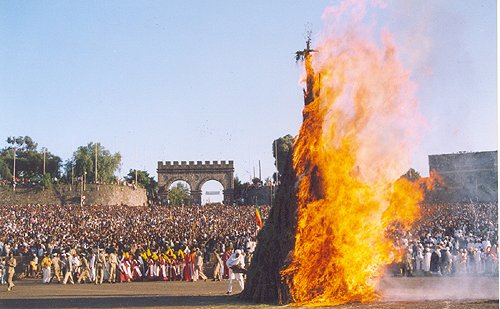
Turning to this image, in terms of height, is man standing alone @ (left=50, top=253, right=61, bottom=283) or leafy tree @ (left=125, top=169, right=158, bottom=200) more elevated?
leafy tree @ (left=125, top=169, right=158, bottom=200)

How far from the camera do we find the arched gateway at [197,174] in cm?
9431

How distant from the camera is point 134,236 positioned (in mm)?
40062

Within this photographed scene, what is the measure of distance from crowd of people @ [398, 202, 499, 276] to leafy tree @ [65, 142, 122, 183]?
7589 centimetres

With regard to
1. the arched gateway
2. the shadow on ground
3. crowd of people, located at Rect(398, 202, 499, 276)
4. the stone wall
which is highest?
the arched gateway

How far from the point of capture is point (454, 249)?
96.1 feet

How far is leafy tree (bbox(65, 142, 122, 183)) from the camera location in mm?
104250

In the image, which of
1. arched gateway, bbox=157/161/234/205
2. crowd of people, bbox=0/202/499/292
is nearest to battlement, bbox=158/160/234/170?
arched gateway, bbox=157/161/234/205

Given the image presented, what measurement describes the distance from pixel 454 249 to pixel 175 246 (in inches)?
606

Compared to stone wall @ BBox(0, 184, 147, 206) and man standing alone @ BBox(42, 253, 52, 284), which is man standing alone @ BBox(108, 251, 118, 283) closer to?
man standing alone @ BBox(42, 253, 52, 284)

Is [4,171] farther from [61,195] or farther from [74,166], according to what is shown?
[61,195]

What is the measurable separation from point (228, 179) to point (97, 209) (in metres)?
35.9

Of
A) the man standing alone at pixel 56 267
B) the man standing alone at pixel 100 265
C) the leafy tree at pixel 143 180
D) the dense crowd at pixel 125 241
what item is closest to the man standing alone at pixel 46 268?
the dense crowd at pixel 125 241

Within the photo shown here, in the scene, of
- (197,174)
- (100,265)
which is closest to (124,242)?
(100,265)

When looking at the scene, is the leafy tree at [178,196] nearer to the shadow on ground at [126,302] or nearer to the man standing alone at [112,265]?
the man standing alone at [112,265]
